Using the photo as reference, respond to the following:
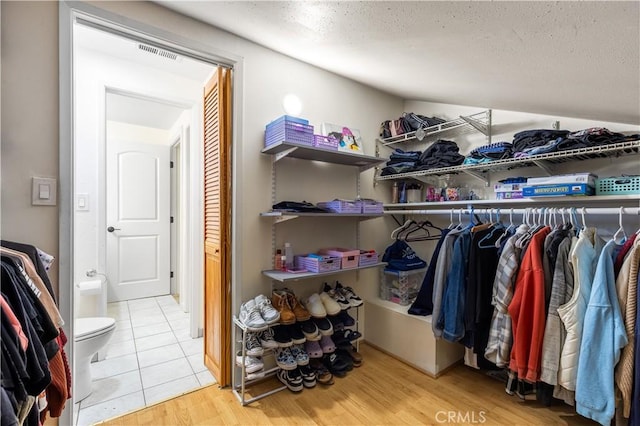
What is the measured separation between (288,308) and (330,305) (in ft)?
1.05

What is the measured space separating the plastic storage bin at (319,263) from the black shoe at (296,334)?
0.38 meters

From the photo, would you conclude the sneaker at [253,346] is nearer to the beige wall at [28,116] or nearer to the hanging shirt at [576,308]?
the beige wall at [28,116]

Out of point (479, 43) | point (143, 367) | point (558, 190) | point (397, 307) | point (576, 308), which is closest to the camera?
point (479, 43)

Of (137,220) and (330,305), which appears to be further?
(137,220)

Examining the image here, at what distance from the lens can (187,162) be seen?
297 cm

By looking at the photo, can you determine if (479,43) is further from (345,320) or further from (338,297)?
(345,320)

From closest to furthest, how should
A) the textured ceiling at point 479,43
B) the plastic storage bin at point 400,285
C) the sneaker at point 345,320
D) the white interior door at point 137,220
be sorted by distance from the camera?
the textured ceiling at point 479,43 → the sneaker at point 345,320 → the plastic storage bin at point 400,285 → the white interior door at point 137,220

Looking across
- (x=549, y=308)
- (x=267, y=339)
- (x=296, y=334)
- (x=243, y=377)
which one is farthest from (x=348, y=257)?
(x=549, y=308)

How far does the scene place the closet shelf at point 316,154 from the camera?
1.84 metres

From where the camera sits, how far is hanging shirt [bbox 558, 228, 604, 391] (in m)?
1.40

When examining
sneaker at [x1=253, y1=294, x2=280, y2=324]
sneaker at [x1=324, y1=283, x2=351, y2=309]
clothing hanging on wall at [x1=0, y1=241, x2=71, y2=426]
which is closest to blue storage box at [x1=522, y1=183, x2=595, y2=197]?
sneaker at [x1=324, y1=283, x2=351, y2=309]

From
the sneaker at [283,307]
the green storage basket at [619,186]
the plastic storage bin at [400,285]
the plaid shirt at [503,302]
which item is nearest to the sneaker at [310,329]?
the sneaker at [283,307]

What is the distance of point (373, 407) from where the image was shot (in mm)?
1733

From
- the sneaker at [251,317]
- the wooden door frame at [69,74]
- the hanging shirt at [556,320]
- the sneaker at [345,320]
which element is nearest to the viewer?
the wooden door frame at [69,74]
